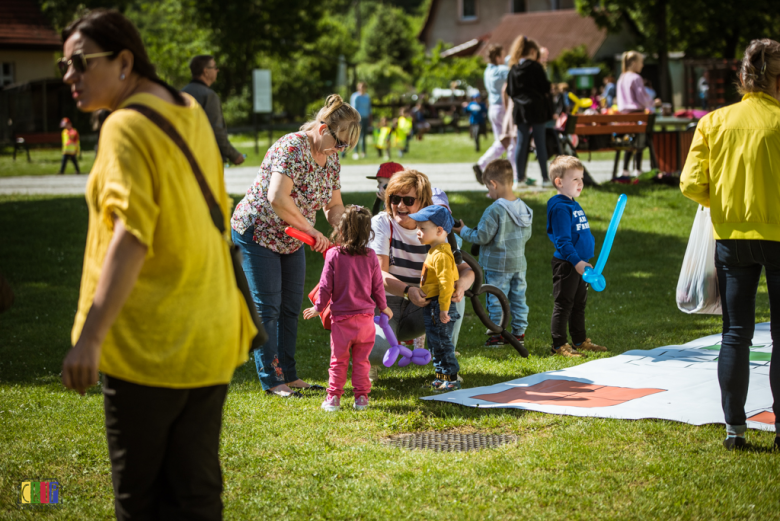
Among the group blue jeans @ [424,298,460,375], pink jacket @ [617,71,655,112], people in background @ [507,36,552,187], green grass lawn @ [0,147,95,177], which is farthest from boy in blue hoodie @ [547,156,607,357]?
green grass lawn @ [0,147,95,177]

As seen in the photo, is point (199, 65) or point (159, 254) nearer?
point (159, 254)

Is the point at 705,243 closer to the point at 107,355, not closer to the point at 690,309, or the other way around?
the point at 690,309

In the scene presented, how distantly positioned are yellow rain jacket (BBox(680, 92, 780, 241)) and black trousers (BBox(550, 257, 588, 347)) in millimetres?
2231

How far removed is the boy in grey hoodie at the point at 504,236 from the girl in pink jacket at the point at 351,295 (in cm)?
162

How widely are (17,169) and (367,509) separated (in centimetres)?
2260

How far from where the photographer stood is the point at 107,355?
2.40 meters

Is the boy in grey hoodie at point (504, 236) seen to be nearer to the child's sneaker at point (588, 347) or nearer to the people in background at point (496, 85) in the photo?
the child's sneaker at point (588, 347)

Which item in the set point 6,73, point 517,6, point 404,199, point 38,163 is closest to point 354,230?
Answer: point 404,199

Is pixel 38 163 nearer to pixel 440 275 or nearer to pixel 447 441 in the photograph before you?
pixel 440 275

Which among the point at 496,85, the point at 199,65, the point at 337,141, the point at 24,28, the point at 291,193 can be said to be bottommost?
the point at 291,193

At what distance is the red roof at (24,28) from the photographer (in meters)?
37.6

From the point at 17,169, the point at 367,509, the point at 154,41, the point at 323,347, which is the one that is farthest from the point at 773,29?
the point at 367,509

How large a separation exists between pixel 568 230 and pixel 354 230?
202cm

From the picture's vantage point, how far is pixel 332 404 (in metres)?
5.15
